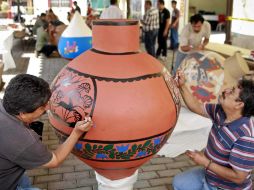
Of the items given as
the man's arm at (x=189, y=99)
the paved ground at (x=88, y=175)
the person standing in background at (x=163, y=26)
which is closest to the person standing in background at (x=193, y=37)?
the paved ground at (x=88, y=175)

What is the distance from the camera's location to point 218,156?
1934mm

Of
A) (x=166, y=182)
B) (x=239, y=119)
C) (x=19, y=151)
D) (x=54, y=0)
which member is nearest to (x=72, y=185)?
(x=166, y=182)

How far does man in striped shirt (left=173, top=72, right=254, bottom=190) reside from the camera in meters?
1.77

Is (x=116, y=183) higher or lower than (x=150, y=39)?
lower

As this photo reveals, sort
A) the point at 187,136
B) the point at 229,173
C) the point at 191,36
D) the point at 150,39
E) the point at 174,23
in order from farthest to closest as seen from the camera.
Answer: the point at 174,23 → the point at 150,39 → the point at 191,36 → the point at 187,136 → the point at 229,173

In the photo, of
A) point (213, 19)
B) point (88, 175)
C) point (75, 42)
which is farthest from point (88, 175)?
point (213, 19)

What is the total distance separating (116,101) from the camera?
178cm

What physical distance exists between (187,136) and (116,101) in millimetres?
2126

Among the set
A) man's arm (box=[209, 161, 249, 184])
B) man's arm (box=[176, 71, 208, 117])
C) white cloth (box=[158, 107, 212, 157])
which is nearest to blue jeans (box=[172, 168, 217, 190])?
man's arm (box=[209, 161, 249, 184])

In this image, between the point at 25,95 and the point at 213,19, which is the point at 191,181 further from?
the point at 213,19

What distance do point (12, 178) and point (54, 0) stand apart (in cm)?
1933

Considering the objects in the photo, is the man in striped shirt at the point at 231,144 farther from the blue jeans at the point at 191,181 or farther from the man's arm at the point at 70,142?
the man's arm at the point at 70,142

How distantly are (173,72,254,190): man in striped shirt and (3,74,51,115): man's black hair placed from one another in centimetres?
86

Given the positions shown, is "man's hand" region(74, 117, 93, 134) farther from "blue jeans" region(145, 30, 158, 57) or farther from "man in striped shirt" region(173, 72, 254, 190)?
"blue jeans" region(145, 30, 158, 57)
